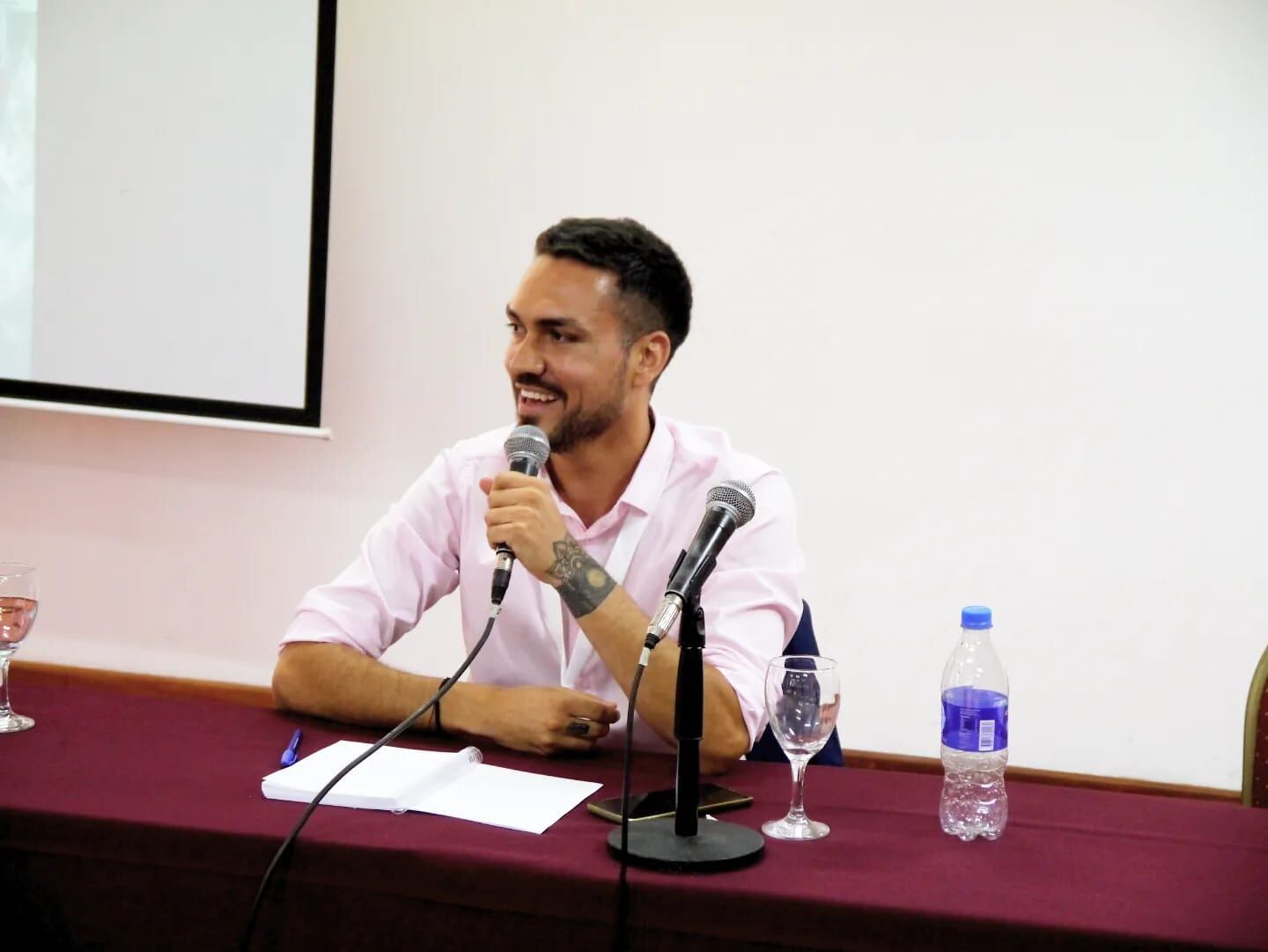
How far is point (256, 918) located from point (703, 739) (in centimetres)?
58

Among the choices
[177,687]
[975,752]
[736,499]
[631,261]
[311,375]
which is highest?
[631,261]

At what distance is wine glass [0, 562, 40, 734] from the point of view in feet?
5.34

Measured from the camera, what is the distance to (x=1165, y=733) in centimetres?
296

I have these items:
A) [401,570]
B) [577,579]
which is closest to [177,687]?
[401,570]

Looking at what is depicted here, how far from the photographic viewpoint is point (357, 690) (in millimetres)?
1750

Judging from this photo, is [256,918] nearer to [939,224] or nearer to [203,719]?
[203,719]

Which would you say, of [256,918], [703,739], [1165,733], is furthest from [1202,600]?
[256,918]

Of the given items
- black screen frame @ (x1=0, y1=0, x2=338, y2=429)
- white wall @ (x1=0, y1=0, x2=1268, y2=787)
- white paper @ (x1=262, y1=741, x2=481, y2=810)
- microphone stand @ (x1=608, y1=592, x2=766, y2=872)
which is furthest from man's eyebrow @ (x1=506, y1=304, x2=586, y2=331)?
black screen frame @ (x1=0, y1=0, x2=338, y2=429)

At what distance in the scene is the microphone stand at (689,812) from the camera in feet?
4.05

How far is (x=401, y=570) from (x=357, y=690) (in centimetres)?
31

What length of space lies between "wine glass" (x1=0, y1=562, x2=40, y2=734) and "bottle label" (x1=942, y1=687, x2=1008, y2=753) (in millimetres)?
1178

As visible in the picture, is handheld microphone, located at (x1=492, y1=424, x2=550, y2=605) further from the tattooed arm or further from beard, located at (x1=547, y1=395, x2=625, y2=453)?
beard, located at (x1=547, y1=395, x2=625, y2=453)

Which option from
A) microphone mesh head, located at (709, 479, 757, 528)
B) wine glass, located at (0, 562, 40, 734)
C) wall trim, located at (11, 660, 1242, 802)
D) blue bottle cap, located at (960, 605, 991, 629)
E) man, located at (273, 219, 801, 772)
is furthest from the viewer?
wall trim, located at (11, 660, 1242, 802)

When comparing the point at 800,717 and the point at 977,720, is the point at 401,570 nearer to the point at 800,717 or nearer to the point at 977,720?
the point at 800,717
